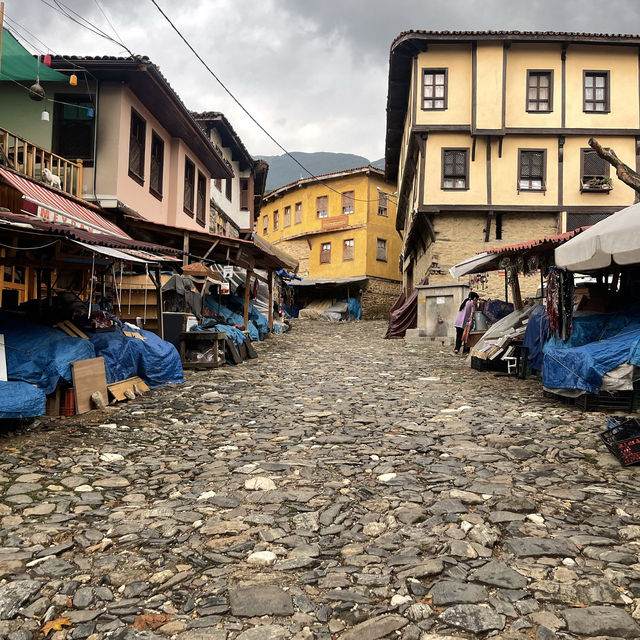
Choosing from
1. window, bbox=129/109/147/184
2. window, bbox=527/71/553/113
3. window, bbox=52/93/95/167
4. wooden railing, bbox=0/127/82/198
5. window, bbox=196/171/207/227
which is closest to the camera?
wooden railing, bbox=0/127/82/198

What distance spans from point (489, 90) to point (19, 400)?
20.3m

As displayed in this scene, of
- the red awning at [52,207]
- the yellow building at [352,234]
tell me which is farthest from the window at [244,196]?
the red awning at [52,207]

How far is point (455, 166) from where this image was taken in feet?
67.6

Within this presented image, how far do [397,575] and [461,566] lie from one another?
37 cm

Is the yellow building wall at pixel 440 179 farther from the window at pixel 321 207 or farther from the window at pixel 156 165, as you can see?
the window at pixel 321 207

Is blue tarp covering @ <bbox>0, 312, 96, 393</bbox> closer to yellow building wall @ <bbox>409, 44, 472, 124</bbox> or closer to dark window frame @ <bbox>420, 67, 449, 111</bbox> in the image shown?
yellow building wall @ <bbox>409, 44, 472, 124</bbox>

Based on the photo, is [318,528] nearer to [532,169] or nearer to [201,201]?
[201,201]

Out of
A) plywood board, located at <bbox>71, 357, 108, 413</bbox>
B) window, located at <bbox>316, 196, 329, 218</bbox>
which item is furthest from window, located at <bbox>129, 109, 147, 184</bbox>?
window, located at <bbox>316, 196, 329, 218</bbox>

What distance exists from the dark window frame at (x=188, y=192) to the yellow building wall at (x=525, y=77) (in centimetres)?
1223

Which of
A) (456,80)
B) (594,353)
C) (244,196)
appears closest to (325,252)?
(244,196)

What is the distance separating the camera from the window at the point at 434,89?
67.2ft

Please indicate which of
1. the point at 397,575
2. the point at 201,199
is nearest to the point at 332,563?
the point at 397,575

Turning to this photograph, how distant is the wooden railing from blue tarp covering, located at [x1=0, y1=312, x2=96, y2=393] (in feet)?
18.8

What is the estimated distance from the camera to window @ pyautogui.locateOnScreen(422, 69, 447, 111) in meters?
20.5
